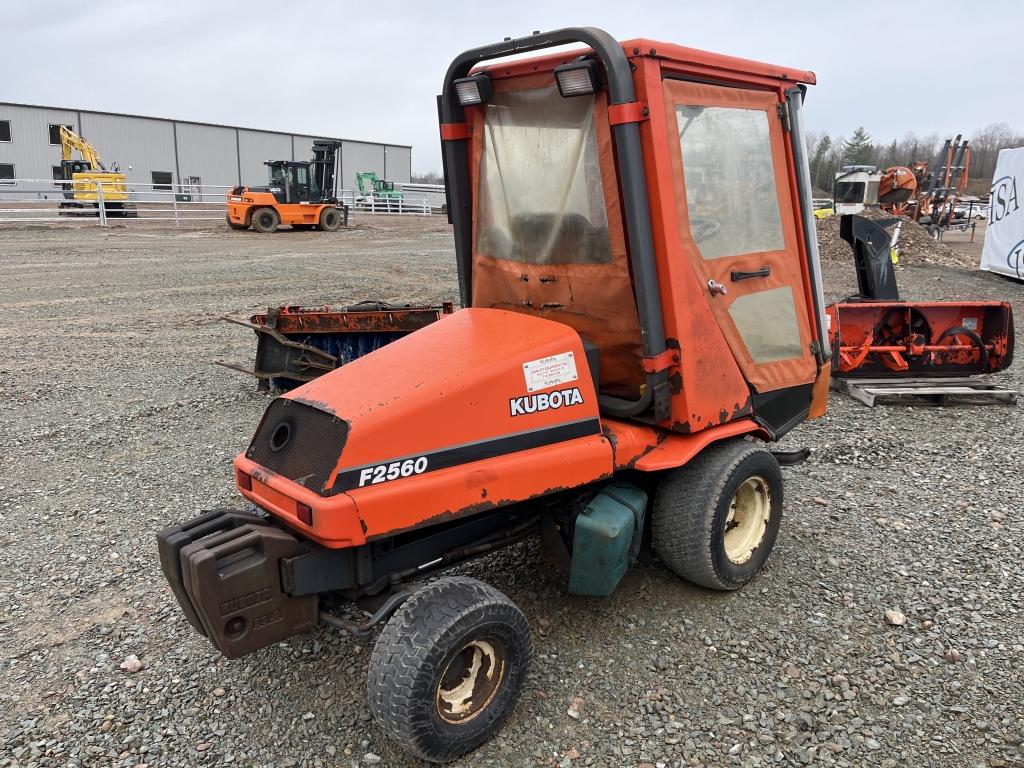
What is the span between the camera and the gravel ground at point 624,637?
278cm

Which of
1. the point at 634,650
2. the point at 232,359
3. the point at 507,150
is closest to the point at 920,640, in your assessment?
the point at 634,650

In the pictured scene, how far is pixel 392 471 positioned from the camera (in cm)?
264

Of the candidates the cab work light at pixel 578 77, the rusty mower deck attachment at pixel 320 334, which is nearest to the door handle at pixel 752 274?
the cab work light at pixel 578 77

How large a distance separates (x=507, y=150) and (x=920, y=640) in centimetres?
286

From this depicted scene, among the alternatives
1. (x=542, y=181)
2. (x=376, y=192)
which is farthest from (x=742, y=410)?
(x=376, y=192)

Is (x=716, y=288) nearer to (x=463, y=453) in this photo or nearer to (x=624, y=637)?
(x=463, y=453)

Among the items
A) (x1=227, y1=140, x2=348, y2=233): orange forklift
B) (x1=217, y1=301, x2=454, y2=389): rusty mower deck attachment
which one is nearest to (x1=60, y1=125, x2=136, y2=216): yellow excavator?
(x1=227, y1=140, x2=348, y2=233): orange forklift

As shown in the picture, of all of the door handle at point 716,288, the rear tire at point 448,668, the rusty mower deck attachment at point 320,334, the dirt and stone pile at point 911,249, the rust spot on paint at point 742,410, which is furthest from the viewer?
the dirt and stone pile at point 911,249

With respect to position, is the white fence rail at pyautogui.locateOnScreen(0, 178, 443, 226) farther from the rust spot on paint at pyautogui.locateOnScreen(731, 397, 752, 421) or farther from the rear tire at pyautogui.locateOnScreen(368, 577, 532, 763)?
the rear tire at pyautogui.locateOnScreen(368, 577, 532, 763)

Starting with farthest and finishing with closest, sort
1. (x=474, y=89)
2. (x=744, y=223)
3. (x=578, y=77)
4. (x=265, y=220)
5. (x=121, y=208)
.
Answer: (x=121, y=208), (x=265, y=220), (x=744, y=223), (x=474, y=89), (x=578, y=77)

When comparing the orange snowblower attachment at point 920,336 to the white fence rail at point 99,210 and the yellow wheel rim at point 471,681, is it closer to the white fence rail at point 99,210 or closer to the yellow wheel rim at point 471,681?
the yellow wheel rim at point 471,681

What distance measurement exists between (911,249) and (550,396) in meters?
19.3

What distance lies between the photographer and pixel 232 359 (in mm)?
8555

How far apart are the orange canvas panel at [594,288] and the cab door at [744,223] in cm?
28
